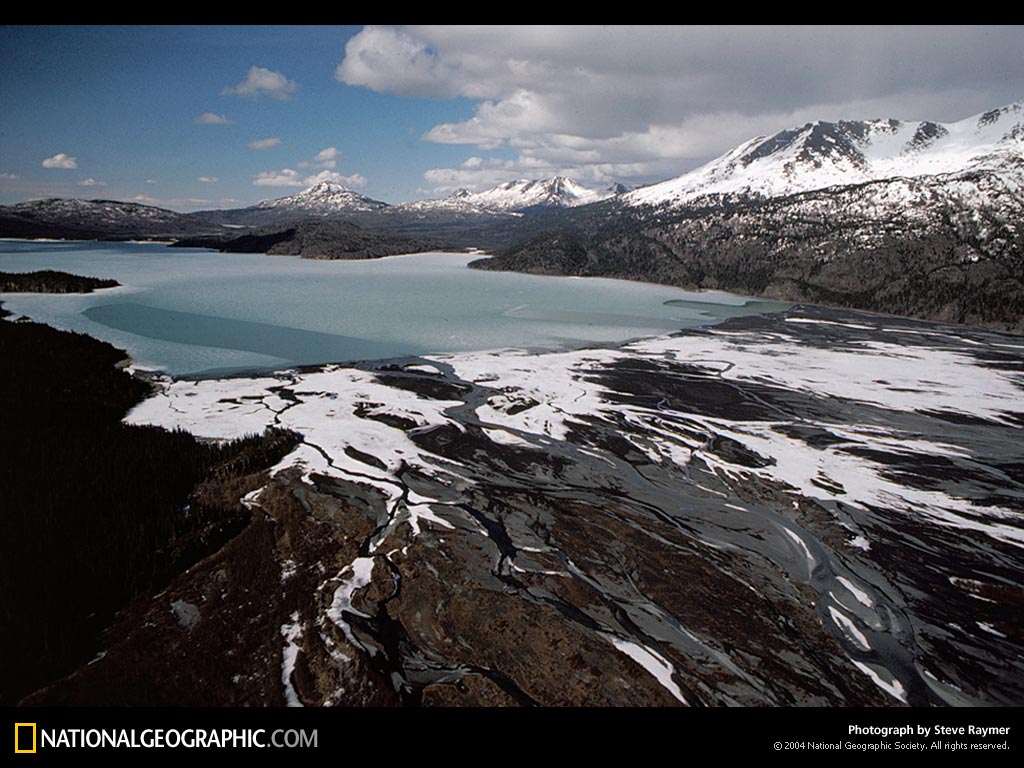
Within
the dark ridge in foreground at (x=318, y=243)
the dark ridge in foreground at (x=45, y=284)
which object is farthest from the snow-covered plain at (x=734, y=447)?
the dark ridge in foreground at (x=318, y=243)

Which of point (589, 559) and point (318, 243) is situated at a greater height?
point (318, 243)

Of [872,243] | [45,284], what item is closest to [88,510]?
[45,284]

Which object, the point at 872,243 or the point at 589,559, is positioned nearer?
the point at 589,559

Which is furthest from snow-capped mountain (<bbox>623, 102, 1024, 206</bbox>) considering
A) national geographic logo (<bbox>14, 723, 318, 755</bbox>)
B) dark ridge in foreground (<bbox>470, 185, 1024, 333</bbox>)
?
national geographic logo (<bbox>14, 723, 318, 755</bbox>)

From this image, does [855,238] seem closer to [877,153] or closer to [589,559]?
[589,559]

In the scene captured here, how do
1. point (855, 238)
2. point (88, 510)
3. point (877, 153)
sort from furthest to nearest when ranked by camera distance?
point (877, 153) < point (855, 238) < point (88, 510)

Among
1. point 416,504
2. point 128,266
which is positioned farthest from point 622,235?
point 416,504

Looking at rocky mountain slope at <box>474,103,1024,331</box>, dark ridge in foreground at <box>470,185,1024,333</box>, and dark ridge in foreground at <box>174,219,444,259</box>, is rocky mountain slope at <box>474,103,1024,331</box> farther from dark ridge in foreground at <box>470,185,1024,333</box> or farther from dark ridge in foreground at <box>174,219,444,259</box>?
dark ridge in foreground at <box>174,219,444,259</box>
